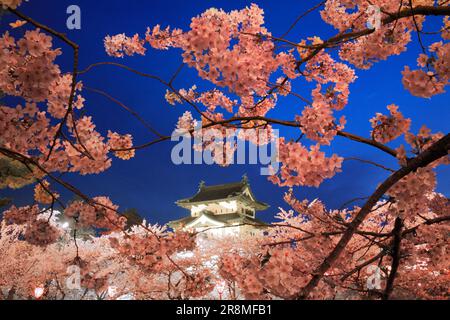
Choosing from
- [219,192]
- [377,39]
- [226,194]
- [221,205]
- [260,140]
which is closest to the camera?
[377,39]

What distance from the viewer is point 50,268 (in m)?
19.6

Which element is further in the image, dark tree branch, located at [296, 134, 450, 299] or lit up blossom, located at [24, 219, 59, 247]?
lit up blossom, located at [24, 219, 59, 247]

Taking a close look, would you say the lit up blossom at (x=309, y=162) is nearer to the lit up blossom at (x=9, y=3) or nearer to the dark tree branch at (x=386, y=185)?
the dark tree branch at (x=386, y=185)

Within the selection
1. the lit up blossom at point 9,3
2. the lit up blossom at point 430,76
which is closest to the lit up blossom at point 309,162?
the lit up blossom at point 430,76

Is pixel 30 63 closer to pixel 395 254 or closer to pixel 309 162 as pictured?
pixel 309 162

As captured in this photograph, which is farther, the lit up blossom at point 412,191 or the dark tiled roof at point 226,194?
the dark tiled roof at point 226,194

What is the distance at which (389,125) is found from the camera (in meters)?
3.69

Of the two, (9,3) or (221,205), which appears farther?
(221,205)

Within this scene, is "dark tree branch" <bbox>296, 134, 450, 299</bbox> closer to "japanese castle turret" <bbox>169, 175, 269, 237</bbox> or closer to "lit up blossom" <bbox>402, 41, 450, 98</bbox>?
"lit up blossom" <bbox>402, 41, 450, 98</bbox>

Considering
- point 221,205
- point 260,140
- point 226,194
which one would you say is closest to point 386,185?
point 260,140

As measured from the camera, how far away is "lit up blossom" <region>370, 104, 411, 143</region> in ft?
11.7

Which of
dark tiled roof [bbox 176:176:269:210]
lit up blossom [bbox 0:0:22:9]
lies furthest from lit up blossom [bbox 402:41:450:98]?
dark tiled roof [bbox 176:176:269:210]

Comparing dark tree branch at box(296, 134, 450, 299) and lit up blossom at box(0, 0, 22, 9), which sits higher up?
lit up blossom at box(0, 0, 22, 9)

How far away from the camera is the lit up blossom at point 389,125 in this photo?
3.58 metres
